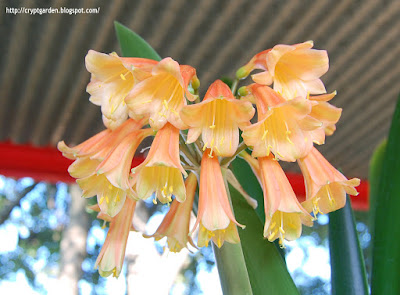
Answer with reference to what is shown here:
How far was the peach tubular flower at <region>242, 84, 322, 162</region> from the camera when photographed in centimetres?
50

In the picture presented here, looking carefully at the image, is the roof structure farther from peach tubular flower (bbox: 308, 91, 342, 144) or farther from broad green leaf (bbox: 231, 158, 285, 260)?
peach tubular flower (bbox: 308, 91, 342, 144)

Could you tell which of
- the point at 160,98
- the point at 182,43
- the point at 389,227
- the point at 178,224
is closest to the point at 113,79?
the point at 160,98

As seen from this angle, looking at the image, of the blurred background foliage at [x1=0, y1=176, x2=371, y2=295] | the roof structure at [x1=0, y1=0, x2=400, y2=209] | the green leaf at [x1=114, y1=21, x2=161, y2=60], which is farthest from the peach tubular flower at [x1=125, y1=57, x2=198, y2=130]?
the blurred background foliage at [x1=0, y1=176, x2=371, y2=295]

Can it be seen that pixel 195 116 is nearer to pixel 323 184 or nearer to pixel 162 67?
pixel 162 67

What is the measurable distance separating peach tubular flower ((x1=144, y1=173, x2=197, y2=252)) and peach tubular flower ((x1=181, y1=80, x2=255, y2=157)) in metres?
0.09

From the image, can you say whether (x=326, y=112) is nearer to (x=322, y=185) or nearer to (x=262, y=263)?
(x=322, y=185)

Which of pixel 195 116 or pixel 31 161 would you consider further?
pixel 31 161

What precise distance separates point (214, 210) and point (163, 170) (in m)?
0.10

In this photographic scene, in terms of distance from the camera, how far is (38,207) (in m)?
7.36

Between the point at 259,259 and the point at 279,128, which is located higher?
the point at 279,128

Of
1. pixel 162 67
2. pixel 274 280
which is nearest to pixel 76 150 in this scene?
pixel 162 67

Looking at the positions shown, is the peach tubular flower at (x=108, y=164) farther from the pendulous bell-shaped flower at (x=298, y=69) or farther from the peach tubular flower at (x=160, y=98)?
the pendulous bell-shaped flower at (x=298, y=69)

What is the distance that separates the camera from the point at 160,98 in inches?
21.5

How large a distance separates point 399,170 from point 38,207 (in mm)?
7444
